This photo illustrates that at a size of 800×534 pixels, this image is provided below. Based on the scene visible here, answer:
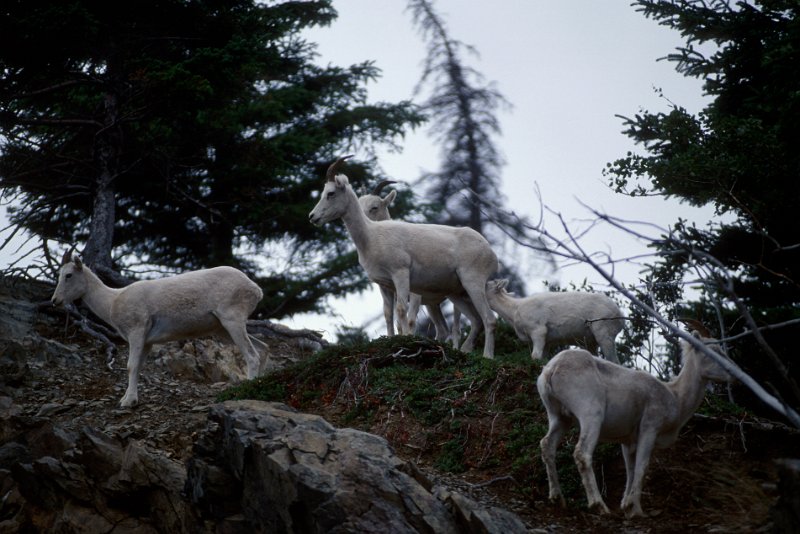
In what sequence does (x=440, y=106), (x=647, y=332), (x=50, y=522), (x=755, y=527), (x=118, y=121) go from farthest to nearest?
(x=440, y=106), (x=118, y=121), (x=647, y=332), (x=50, y=522), (x=755, y=527)

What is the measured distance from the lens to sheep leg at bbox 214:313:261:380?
38.2 feet

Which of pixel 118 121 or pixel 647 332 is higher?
pixel 118 121

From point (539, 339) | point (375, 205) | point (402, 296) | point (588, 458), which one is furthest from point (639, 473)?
point (375, 205)

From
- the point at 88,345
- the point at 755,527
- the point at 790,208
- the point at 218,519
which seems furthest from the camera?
the point at 88,345

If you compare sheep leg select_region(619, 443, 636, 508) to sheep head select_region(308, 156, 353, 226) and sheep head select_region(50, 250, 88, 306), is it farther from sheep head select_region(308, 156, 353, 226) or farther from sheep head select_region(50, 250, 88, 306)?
sheep head select_region(50, 250, 88, 306)

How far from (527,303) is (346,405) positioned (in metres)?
3.18

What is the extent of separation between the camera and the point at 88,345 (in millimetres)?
14578

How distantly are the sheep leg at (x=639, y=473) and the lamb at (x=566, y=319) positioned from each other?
13.1 feet

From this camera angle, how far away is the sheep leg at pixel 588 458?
25.4 feet

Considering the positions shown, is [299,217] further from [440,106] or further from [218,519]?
[218,519]

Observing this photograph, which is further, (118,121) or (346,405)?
(118,121)

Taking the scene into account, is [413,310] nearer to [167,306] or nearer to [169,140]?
[167,306]

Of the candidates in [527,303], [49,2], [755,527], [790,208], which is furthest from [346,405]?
[49,2]

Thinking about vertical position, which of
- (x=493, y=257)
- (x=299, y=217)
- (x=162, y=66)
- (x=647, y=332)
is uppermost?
(x=162, y=66)
